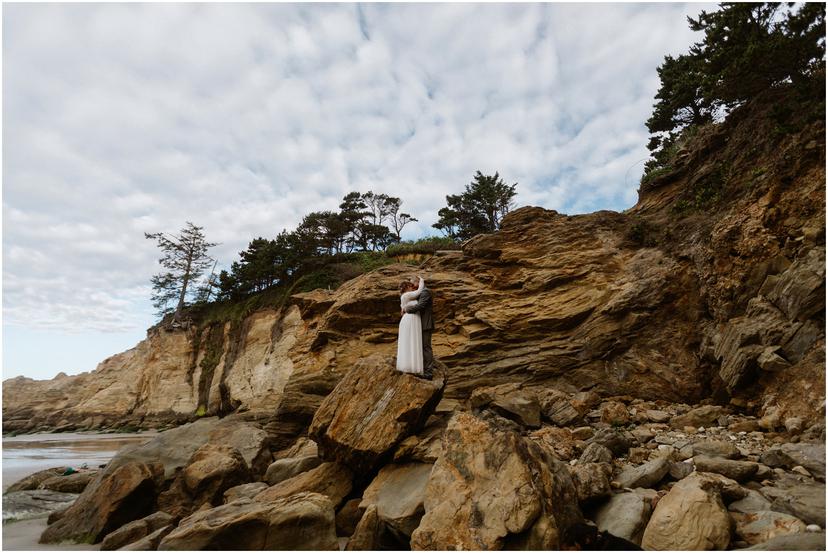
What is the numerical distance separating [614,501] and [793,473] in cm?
255

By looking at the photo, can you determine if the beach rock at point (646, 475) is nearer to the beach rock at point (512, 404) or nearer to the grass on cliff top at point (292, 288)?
the beach rock at point (512, 404)

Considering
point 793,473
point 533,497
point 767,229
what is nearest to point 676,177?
point 767,229

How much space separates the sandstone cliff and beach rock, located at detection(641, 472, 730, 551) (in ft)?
12.6

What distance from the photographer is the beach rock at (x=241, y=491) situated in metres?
8.13

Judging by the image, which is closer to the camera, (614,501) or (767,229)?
(614,501)

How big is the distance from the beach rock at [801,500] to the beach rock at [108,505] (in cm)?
1042

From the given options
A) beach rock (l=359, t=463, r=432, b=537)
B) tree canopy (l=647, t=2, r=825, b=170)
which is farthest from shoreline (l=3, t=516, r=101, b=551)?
tree canopy (l=647, t=2, r=825, b=170)

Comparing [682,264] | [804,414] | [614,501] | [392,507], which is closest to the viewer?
[614,501]

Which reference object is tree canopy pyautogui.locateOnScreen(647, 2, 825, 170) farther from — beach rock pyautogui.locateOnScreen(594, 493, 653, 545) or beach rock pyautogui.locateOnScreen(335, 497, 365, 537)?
beach rock pyautogui.locateOnScreen(335, 497, 365, 537)

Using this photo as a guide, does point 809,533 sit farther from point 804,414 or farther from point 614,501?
point 804,414

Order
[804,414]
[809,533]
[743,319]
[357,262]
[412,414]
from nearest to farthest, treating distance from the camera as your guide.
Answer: [809,533] → [804,414] → [412,414] → [743,319] → [357,262]

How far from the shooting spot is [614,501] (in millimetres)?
5320

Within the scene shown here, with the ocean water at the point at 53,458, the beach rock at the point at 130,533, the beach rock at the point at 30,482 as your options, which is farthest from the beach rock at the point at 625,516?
the ocean water at the point at 53,458

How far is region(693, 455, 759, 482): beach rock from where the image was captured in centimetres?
546
